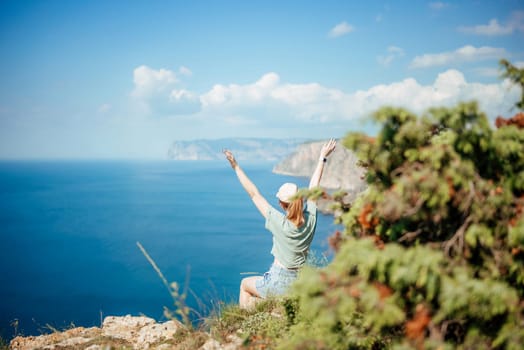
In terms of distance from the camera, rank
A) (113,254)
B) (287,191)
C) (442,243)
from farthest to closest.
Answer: (113,254) < (287,191) < (442,243)

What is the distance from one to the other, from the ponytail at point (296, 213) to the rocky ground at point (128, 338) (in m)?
1.45

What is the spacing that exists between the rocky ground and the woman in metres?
0.83

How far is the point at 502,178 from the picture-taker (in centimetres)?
211

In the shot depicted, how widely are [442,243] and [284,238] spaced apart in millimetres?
2189

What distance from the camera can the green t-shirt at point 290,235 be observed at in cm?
399

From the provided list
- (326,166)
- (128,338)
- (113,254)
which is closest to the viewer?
(128,338)

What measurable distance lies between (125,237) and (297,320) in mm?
69519

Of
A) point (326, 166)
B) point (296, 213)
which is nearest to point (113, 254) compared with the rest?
point (296, 213)

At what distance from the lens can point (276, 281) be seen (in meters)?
4.23

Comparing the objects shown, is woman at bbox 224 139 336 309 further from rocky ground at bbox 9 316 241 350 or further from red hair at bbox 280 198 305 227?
rocky ground at bbox 9 316 241 350

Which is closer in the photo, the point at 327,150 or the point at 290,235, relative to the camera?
the point at 290,235

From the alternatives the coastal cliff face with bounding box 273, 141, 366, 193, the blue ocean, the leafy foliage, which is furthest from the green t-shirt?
the coastal cliff face with bounding box 273, 141, 366, 193

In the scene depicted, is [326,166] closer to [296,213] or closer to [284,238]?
[284,238]

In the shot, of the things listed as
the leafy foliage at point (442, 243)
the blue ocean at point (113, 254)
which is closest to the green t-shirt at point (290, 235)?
the leafy foliage at point (442, 243)
